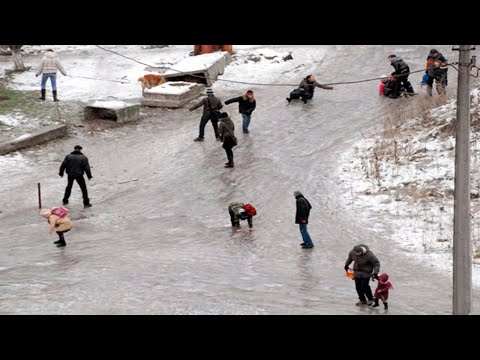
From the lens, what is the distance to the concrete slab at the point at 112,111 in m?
24.9

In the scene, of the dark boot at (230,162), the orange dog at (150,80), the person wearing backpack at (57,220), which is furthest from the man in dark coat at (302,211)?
the orange dog at (150,80)

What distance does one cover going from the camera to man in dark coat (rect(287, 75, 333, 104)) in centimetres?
2580

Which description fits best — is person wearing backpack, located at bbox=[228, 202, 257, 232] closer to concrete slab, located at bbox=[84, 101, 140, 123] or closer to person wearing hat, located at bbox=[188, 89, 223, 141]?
person wearing hat, located at bbox=[188, 89, 223, 141]

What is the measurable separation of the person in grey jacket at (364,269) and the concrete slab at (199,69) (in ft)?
47.9

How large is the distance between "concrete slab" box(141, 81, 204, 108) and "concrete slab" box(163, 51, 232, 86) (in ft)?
2.45

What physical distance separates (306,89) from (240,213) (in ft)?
30.6

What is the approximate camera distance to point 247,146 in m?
22.9

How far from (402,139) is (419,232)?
17.5ft

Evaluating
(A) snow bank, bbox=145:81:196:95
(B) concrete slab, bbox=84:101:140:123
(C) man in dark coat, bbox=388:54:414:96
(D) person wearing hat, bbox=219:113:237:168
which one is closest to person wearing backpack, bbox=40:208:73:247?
(D) person wearing hat, bbox=219:113:237:168

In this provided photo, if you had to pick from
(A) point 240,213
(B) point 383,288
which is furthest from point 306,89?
(B) point 383,288

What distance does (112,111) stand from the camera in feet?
81.7

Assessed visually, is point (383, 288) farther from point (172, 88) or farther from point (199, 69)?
point (199, 69)

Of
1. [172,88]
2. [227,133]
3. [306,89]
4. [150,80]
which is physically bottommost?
[227,133]
